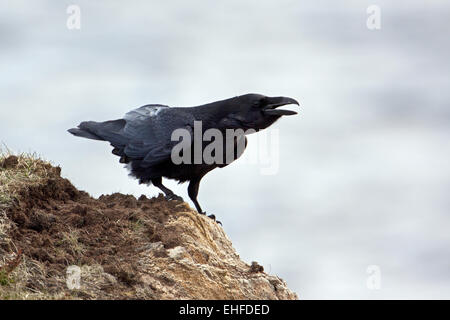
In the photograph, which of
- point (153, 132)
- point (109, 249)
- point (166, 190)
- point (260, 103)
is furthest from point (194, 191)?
point (109, 249)

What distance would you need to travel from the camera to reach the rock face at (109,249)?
8359 mm

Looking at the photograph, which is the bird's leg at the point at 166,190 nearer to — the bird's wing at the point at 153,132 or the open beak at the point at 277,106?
the bird's wing at the point at 153,132

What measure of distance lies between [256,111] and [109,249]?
3.50m

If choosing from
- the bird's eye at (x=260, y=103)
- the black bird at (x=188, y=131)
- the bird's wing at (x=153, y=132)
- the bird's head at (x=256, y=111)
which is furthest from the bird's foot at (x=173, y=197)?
the bird's eye at (x=260, y=103)

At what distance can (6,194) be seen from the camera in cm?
966

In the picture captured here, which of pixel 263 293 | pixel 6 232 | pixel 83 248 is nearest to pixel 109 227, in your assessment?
pixel 83 248

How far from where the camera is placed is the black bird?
11.3m

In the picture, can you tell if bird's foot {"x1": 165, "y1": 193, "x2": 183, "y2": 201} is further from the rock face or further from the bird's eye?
the bird's eye

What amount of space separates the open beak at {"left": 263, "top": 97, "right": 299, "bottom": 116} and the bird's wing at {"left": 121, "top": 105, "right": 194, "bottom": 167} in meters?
1.10

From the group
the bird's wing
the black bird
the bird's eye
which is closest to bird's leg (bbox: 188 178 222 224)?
the black bird

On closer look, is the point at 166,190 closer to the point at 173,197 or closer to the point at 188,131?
the point at 173,197
